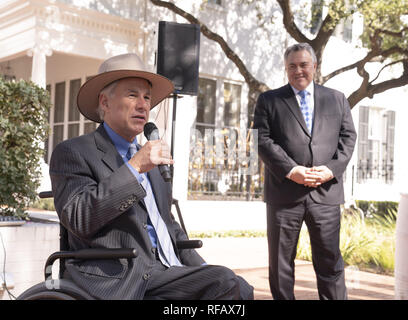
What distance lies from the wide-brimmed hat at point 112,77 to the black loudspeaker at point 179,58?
5.19m

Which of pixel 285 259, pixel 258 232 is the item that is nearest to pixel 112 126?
pixel 285 259

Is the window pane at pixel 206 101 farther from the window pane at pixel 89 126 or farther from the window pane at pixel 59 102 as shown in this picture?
the window pane at pixel 59 102

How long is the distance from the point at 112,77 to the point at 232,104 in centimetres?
1120

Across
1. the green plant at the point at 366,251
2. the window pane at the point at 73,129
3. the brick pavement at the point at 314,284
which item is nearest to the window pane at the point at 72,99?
the window pane at the point at 73,129

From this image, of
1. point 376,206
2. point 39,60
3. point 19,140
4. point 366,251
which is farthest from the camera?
point 376,206

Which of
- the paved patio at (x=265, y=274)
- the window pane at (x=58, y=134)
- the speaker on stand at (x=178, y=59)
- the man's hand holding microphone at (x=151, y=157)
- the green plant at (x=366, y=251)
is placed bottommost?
the paved patio at (x=265, y=274)

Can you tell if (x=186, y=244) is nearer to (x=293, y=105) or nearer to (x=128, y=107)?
(x=128, y=107)

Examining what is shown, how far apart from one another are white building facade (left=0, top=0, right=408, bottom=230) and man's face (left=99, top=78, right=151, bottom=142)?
306 inches

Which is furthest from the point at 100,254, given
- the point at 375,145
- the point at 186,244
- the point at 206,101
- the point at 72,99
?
the point at 375,145

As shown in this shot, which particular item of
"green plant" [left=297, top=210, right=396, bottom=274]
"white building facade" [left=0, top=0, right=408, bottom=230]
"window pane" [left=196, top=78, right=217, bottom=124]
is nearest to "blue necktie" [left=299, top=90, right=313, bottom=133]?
"green plant" [left=297, top=210, right=396, bottom=274]

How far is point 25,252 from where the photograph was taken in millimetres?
4242

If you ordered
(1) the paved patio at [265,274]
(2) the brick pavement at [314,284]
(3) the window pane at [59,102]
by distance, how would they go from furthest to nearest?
(3) the window pane at [59,102]
(1) the paved patio at [265,274]
(2) the brick pavement at [314,284]

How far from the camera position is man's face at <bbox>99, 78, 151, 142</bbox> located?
2465mm

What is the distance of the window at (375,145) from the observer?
17.6 meters
